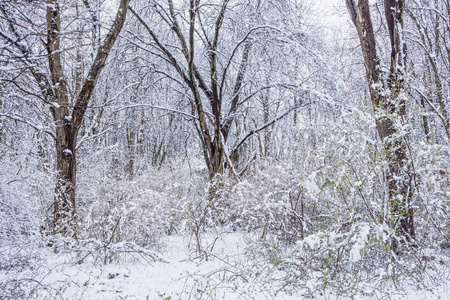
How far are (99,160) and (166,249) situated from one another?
5062 mm

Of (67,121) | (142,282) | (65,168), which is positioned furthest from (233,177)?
(142,282)

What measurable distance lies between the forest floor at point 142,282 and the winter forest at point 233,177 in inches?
1.1

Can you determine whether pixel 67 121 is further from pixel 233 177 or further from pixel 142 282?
pixel 233 177

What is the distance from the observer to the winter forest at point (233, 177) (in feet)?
9.93

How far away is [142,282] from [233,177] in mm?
3859

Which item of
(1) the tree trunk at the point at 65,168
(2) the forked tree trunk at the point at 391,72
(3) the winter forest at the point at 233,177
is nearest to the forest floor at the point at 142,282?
(3) the winter forest at the point at 233,177

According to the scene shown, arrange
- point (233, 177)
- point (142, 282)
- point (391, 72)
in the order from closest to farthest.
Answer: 1. point (142, 282)
2. point (391, 72)
3. point (233, 177)

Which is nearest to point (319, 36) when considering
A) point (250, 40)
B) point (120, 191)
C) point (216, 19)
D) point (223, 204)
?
point (250, 40)

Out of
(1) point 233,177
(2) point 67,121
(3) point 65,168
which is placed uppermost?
(2) point 67,121

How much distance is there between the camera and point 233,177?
6812mm

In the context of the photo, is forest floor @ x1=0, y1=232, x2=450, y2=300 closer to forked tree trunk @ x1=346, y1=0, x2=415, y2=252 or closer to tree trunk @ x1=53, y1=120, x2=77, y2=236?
tree trunk @ x1=53, y1=120, x2=77, y2=236

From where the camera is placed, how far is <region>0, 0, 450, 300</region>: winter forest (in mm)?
3027

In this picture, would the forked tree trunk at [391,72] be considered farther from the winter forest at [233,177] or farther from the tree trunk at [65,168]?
the tree trunk at [65,168]

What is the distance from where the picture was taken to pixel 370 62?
14.0 feet
